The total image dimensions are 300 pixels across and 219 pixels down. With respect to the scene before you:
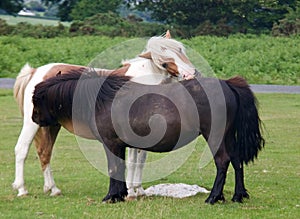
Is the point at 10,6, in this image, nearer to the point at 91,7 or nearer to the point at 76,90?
the point at 91,7

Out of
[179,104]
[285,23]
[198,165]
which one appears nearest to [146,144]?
[179,104]

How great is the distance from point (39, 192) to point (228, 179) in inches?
116

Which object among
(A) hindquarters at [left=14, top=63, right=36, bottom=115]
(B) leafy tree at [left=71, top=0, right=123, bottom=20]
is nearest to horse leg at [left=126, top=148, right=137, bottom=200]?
(A) hindquarters at [left=14, top=63, right=36, bottom=115]

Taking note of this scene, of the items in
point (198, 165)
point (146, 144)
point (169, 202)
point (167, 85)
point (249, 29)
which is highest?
point (167, 85)

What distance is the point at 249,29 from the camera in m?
44.0

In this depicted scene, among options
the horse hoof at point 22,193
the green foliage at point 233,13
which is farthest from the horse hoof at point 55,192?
the green foliage at point 233,13

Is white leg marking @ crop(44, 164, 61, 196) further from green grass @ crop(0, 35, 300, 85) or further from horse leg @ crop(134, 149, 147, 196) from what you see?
green grass @ crop(0, 35, 300, 85)

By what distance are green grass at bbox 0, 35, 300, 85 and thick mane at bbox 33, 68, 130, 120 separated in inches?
771

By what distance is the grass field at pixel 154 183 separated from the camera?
340 inches

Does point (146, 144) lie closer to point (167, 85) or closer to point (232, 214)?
point (167, 85)

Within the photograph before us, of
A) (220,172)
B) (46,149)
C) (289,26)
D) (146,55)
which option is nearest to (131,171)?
(46,149)

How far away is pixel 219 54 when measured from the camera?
33250 mm

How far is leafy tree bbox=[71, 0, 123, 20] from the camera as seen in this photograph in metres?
50.0

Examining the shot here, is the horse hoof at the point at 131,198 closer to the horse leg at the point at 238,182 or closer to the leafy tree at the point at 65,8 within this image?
the horse leg at the point at 238,182
